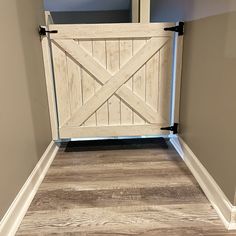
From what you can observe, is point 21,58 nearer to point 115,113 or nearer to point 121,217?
point 115,113

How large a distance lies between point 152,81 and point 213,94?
76 cm

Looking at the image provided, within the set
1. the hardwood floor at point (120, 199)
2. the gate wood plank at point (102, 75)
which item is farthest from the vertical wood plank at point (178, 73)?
the hardwood floor at point (120, 199)

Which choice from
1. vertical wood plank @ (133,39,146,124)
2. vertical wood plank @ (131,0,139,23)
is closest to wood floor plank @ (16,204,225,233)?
vertical wood plank @ (133,39,146,124)

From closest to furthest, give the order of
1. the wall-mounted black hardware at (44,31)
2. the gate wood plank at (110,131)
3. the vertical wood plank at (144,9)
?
the wall-mounted black hardware at (44,31), the vertical wood plank at (144,9), the gate wood plank at (110,131)

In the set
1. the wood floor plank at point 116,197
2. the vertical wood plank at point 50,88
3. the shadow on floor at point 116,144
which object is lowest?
the shadow on floor at point 116,144

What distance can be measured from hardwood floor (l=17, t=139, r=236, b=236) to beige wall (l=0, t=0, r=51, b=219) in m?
0.22

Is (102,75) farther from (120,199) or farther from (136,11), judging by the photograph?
(120,199)

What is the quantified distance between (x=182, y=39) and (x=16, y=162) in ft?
5.25

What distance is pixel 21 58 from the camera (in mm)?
1566

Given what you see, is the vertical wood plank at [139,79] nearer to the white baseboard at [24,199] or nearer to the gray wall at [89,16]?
the white baseboard at [24,199]

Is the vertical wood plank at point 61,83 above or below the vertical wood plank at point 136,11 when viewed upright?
below

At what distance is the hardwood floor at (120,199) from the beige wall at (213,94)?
217 millimetres

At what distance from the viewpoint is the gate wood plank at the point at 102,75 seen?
80.7 inches

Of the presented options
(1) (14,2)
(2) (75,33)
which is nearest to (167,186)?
(2) (75,33)
